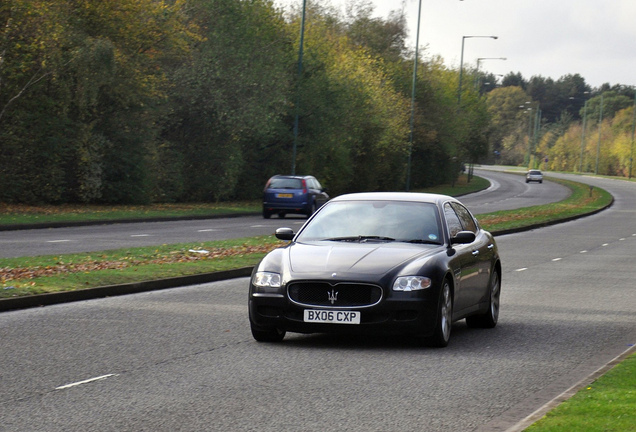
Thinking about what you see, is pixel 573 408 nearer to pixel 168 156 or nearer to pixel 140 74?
pixel 140 74

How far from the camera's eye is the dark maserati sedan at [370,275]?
965 centimetres

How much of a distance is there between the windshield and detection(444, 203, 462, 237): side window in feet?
0.66

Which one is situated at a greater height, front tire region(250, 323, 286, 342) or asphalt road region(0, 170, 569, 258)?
front tire region(250, 323, 286, 342)

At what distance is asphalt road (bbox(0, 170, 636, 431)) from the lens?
6.80 meters

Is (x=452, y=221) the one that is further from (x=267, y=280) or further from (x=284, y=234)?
(x=267, y=280)

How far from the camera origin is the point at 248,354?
31.0 feet

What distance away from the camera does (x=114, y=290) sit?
14.3 m

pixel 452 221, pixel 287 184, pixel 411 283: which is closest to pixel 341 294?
pixel 411 283

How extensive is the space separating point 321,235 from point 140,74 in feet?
107

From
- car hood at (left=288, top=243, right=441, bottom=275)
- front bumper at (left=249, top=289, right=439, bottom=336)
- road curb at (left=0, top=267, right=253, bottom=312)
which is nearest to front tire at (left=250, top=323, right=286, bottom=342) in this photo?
front bumper at (left=249, top=289, right=439, bottom=336)

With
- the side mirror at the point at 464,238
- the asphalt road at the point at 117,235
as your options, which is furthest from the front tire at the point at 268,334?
the asphalt road at the point at 117,235

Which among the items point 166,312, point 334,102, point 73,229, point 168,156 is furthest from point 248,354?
point 334,102

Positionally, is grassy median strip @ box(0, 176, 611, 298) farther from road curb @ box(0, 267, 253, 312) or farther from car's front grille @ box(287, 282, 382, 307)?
car's front grille @ box(287, 282, 382, 307)

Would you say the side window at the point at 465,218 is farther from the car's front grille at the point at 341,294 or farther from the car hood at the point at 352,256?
the car's front grille at the point at 341,294
